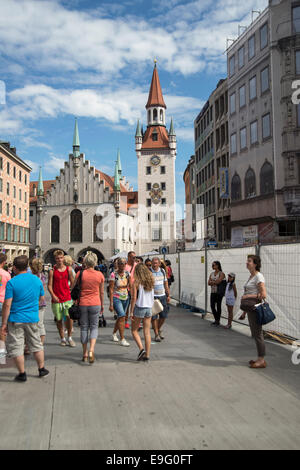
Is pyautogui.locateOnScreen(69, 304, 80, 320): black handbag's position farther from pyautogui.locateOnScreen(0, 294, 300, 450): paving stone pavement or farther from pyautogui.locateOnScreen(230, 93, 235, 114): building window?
pyautogui.locateOnScreen(230, 93, 235, 114): building window

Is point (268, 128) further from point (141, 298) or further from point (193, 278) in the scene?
point (141, 298)

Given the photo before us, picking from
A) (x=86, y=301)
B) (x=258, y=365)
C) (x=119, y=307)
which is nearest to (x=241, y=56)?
(x=119, y=307)

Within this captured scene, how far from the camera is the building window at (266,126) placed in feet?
92.1

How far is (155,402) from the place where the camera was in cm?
489

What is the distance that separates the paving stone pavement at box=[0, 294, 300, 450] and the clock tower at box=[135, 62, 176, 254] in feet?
207

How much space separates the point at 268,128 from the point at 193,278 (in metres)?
17.1

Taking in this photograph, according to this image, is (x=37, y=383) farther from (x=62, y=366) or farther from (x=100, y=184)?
(x=100, y=184)

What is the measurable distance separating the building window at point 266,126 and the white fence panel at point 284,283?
20709 millimetres

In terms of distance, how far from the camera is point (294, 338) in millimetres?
8023

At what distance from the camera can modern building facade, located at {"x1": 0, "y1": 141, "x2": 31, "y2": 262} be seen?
152ft

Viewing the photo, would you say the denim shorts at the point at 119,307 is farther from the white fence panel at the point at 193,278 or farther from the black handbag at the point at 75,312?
the white fence panel at the point at 193,278

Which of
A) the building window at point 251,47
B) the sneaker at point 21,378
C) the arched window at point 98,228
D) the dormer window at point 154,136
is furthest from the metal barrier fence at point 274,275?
the dormer window at point 154,136

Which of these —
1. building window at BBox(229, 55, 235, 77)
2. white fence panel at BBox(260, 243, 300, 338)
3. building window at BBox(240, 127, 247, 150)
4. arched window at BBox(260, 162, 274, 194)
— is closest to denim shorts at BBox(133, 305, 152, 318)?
white fence panel at BBox(260, 243, 300, 338)
